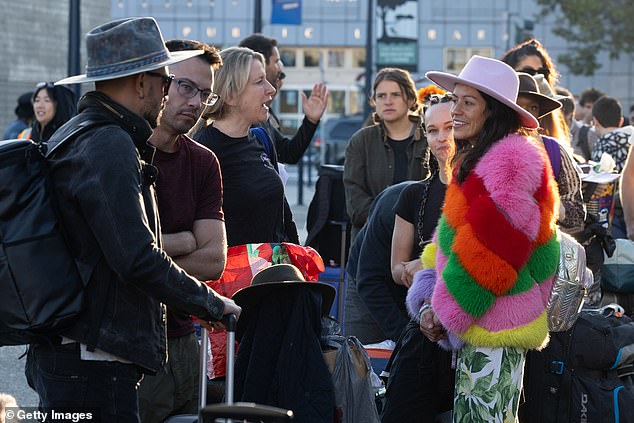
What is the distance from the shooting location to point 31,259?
3.44 meters

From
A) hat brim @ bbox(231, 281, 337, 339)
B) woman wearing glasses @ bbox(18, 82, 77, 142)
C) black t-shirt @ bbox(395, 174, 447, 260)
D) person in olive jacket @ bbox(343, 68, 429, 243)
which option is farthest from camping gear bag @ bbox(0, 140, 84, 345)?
woman wearing glasses @ bbox(18, 82, 77, 142)

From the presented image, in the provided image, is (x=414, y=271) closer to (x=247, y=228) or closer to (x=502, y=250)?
(x=247, y=228)

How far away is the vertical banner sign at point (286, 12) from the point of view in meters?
22.2

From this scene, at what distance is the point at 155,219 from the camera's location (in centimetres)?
372

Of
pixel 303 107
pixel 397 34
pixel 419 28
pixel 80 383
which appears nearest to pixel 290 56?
pixel 419 28

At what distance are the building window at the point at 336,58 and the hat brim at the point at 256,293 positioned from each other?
69.1 m

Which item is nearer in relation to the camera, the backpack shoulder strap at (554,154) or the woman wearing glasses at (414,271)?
the woman wearing glasses at (414,271)

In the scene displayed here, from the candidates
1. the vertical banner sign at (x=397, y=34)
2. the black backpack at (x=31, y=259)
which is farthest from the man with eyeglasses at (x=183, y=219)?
the vertical banner sign at (x=397, y=34)

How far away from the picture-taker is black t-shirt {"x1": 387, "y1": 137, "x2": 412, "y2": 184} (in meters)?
7.97

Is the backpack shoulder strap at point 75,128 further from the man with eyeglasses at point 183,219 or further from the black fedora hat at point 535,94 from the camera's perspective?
the black fedora hat at point 535,94

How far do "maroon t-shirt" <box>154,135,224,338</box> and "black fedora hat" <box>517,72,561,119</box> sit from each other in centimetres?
211

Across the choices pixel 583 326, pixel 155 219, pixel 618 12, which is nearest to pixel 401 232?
pixel 583 326

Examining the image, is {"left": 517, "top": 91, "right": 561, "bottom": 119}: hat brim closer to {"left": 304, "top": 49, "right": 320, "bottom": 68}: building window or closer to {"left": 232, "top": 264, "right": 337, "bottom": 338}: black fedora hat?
{"left": 232, "top": 264, "right": 337, "bottom": 338}: black fedora hat

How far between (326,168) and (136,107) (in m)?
4.84
